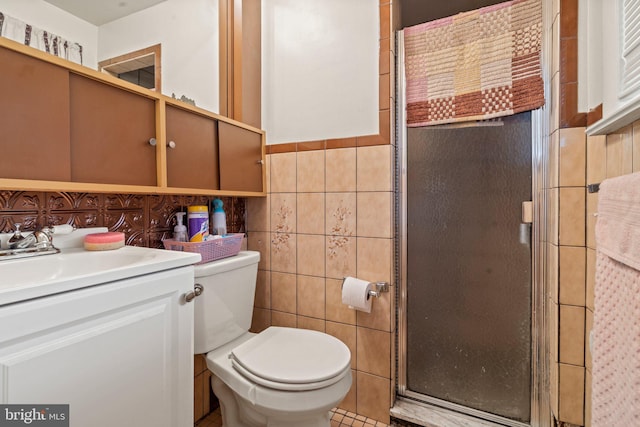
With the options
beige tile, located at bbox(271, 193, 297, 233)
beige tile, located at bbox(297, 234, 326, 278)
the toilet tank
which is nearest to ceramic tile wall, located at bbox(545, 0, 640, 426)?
beige tile, located at bbox(297, 234, 326, 278)

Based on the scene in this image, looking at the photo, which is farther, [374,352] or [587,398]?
[374,352]

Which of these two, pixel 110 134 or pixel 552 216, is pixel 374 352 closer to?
pixel 552 216

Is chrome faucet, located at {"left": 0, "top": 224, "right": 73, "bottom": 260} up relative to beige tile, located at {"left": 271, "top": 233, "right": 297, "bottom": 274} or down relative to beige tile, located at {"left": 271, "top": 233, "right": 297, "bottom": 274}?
up

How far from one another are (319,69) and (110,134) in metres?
1.01

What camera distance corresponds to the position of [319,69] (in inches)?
61.3

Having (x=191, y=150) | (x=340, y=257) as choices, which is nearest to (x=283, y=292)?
(x=340, y=257)

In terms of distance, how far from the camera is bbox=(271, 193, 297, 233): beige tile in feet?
5.30

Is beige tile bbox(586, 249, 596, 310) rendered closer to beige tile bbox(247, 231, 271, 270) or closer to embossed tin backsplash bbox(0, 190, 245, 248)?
beige tile bbox(247, 231, 271, 270)

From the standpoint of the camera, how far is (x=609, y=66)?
3.02 ft

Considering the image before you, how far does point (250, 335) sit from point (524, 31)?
1.75m

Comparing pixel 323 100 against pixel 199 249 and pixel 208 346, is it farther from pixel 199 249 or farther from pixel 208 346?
pixel 208 346

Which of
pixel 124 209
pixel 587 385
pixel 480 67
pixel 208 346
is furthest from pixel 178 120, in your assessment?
pixel 587 385

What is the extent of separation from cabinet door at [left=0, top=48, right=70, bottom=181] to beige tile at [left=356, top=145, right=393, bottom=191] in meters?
1.08

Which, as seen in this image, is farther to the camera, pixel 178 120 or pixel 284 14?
pixel 284 14
